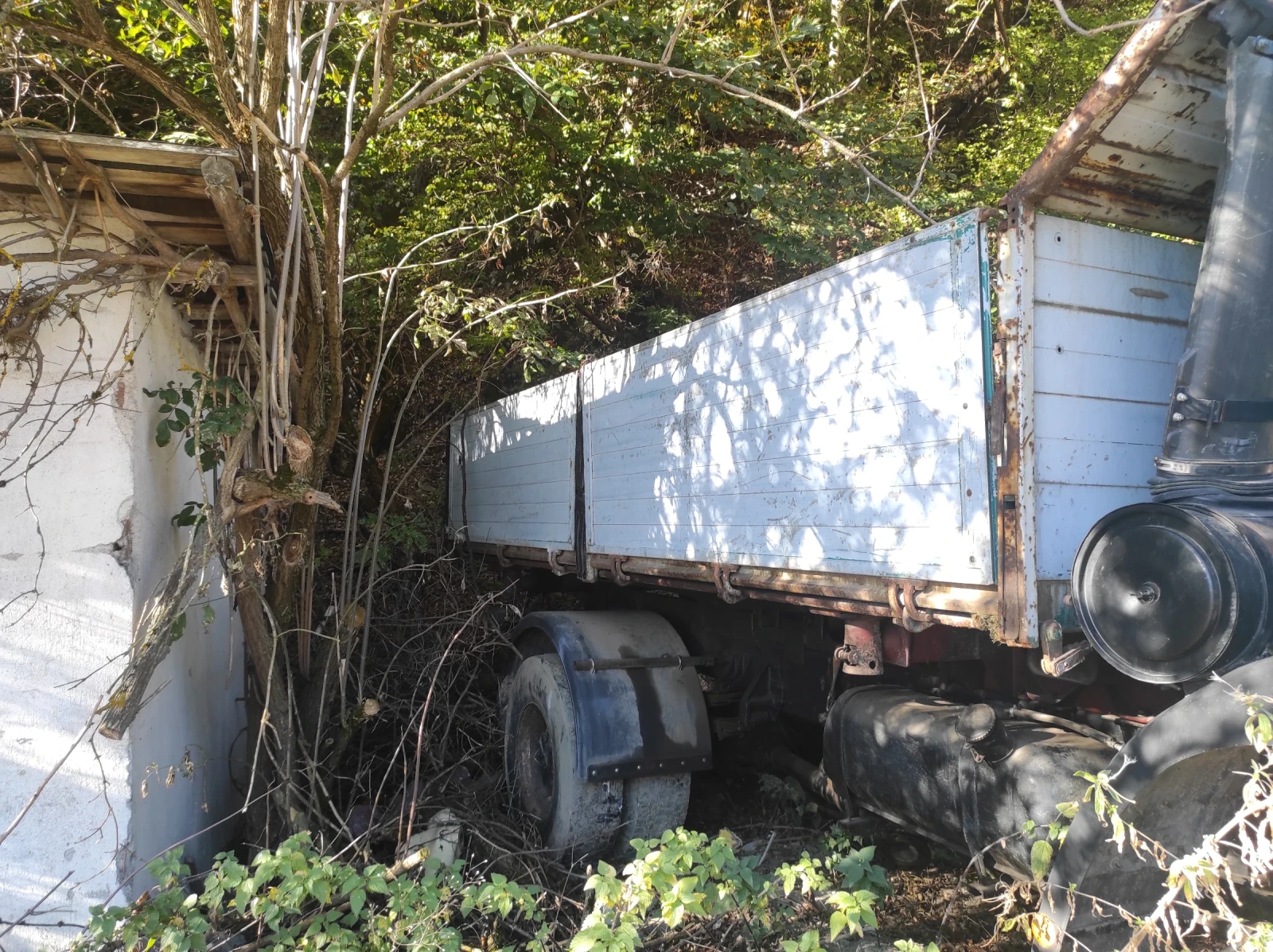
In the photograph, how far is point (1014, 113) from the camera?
28.2ft

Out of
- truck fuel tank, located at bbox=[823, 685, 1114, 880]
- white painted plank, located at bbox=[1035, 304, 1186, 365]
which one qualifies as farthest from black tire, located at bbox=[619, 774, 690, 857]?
white painted plank, located at bbox=[1035, 304, 1186, 365]

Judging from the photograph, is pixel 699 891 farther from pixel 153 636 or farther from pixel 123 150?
pixel 123 150

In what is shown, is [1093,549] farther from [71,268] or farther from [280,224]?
[71,268]

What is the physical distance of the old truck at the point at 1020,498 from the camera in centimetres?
204

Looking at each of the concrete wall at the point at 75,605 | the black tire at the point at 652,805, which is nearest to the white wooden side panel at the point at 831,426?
the black tire at the point at 652,805

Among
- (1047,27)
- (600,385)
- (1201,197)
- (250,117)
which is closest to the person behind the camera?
(1201,197)

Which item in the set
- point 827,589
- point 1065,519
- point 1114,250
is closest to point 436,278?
point 827,589

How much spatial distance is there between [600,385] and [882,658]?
2277mm

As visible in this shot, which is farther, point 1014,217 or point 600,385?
point 600,385

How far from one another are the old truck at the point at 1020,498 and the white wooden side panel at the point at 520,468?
1.19 m

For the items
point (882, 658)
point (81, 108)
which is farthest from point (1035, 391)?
point (81, 108)

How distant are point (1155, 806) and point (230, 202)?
3.20 meters

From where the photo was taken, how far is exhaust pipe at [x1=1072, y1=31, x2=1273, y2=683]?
6.38 ft

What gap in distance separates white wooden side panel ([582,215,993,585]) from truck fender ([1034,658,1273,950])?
533 millimetres
